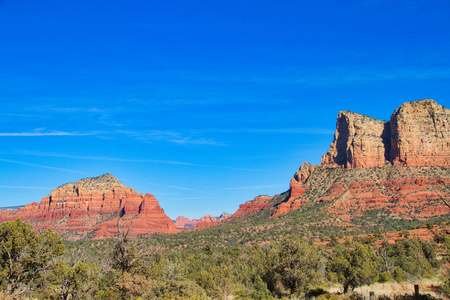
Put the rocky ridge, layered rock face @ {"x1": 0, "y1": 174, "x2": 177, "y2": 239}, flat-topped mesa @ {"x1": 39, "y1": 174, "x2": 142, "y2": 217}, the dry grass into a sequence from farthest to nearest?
flat-topped mesa @ {"x1": 39, "y1": 174, "x2": 142, "y2": 217}
layered rock face @ {"x1": 0, "y1": 174, "x2": 177, "y2": 239}
the rocky ridge
the dry grass

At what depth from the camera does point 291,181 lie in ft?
512

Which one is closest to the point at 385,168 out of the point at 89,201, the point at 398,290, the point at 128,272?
the point at 398,290

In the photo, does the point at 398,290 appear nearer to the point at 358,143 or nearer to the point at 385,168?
the point at 385,168

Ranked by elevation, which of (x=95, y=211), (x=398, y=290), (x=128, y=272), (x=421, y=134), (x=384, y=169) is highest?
(x=421, y=134)

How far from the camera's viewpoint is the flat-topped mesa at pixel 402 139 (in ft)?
432

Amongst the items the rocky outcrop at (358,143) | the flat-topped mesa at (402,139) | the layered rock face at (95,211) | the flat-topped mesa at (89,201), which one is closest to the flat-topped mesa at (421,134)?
the flat-topped mesa at (402,139)

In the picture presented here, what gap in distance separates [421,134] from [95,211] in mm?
158448

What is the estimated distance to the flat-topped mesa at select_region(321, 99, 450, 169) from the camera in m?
132

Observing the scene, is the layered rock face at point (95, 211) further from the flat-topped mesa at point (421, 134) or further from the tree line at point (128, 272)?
the tree line at point (128, 272)

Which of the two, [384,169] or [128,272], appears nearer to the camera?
[128,272]

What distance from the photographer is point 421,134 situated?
138 metres

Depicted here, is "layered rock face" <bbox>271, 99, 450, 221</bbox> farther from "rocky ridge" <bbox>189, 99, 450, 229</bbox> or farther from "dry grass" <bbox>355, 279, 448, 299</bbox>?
"dry grass" <bbox>355, 279, 448, 299</bbox>

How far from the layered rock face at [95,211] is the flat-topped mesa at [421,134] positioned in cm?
11094

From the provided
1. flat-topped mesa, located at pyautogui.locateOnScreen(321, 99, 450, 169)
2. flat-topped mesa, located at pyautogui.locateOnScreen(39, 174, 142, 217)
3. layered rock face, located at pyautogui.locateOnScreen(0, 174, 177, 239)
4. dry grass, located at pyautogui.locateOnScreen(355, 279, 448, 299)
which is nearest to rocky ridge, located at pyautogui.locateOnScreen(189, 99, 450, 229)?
flat-topped mesa, located at pyautogui.locateOnScreen(321, 99, 450, 169)
